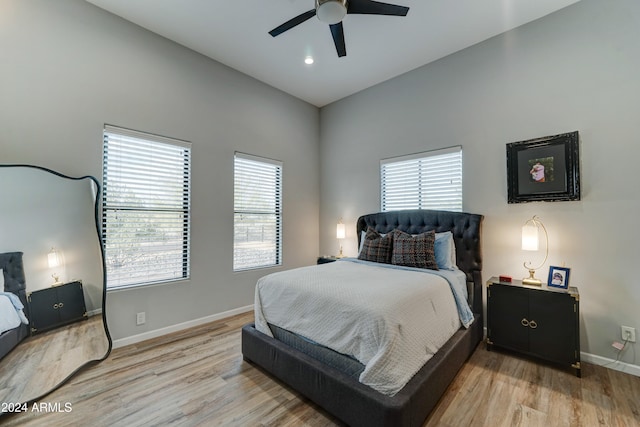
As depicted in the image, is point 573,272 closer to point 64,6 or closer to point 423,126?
point 423,126

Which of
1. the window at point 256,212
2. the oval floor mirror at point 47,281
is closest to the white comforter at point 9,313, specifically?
the oval floor mirror at point 47,281

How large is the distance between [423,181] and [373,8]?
7.15ft

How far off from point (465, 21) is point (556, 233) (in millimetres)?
2369

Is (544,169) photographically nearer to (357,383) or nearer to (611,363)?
(611,363)

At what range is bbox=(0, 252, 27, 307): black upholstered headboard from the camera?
6.79 ft

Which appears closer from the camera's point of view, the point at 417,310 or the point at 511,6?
the point at 417,310

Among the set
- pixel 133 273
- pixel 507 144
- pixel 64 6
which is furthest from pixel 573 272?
pixel 64 6

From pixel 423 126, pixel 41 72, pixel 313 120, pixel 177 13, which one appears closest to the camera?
pixel 41 72

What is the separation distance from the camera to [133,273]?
3.00 meters

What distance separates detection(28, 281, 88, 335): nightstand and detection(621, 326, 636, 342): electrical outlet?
482cm

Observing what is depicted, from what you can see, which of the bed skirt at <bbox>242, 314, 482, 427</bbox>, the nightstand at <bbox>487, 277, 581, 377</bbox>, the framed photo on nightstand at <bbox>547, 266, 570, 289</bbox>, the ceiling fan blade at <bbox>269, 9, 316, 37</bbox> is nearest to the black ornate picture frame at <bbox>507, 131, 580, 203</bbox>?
the framed photo on nightstand at <bbox>547, 266, 570, 289</bbox>

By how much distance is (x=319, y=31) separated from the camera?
10.1 feet

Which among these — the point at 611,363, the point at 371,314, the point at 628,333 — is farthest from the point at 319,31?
the point at 611,363

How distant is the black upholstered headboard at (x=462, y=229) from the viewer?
313 cm
